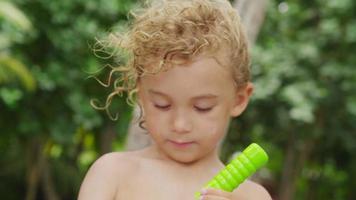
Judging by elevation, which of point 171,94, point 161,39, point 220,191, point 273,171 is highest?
point 161,39

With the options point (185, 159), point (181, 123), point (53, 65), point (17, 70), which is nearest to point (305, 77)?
point (53, 65)

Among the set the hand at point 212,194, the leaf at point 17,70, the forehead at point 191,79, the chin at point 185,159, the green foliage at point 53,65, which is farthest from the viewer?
the green foliage at point 53,65

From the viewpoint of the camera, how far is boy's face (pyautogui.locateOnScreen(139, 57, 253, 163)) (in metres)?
2.29

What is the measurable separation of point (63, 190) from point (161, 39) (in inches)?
427

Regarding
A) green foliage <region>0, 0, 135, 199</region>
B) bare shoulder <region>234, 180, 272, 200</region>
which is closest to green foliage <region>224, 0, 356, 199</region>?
green foliage <region>0, 0, 135, 199</region>

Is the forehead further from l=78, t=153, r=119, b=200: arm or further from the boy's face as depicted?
l=78, t=153, r=119, b=200: arm

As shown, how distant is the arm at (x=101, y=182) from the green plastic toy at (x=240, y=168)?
291 millimetres

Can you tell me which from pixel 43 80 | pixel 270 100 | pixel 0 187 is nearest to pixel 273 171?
pixel 0 187

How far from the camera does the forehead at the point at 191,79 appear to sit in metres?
2.29

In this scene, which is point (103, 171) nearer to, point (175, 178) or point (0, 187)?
point (175, 178)

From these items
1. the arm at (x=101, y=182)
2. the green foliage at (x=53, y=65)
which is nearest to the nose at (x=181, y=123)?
the arm at (x=101, y=182)

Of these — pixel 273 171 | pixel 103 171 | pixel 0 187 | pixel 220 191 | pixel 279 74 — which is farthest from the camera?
pixel 273 171

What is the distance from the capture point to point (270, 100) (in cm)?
862

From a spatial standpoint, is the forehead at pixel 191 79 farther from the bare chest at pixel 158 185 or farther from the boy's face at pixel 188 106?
the bare chest at pixel 158 185
